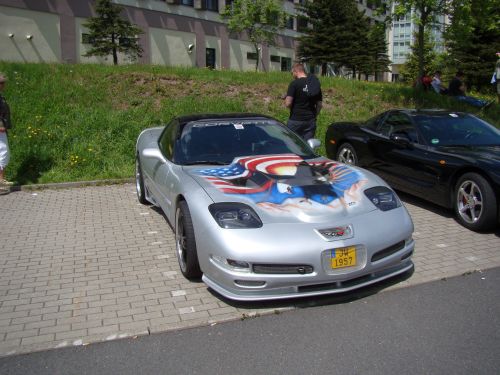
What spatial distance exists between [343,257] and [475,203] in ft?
8.71

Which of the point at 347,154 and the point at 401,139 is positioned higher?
the point at 401,139

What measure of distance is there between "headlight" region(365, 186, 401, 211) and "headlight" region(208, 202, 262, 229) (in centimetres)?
109

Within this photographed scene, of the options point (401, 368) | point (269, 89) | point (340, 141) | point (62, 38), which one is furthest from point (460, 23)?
point (62, 38)

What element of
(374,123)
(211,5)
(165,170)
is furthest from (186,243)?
(211,5)

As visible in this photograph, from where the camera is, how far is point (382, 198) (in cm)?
423

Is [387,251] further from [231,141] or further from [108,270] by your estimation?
[108,270]

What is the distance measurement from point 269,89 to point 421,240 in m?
8.84

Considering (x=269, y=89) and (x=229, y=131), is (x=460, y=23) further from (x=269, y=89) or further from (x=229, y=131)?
(x=229, y=131)

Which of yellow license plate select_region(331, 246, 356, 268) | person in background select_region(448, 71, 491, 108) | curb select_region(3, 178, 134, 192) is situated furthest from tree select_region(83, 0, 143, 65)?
yellow license plate select_region(331, 246, 356, 268)

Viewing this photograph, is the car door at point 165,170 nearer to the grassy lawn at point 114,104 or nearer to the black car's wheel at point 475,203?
the grassy lawn at point 114,104

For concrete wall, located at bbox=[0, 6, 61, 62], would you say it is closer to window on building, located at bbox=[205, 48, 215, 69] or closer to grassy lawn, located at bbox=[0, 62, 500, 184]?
window on building, located at bbox=[205, 48, 215, 69]

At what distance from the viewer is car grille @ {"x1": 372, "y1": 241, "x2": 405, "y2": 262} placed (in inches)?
149

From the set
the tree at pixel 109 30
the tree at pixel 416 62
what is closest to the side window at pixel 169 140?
the tree at pixel 109 30

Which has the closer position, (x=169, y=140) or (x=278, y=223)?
(x=278, y=223)
